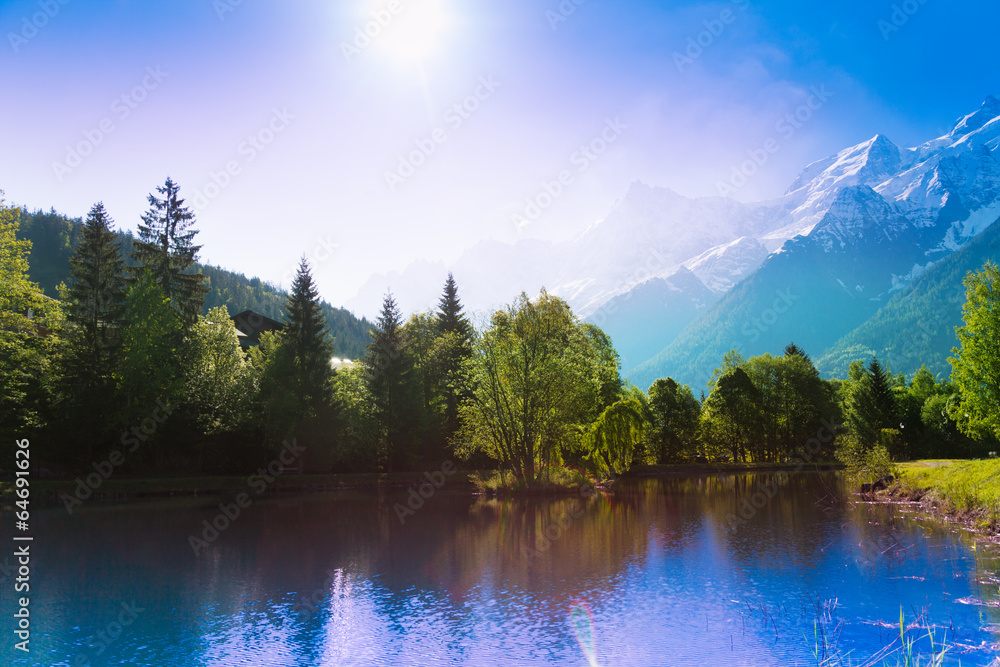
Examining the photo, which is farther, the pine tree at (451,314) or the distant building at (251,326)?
the distant building at (251,326)

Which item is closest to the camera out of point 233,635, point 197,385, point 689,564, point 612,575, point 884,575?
point 233,635

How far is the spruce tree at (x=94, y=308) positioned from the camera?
43.4 metres

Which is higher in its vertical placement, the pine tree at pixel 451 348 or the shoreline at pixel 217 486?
the pine tree at pixel 451 348

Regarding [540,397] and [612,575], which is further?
Result: [540,397]

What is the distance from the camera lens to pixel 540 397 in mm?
41906

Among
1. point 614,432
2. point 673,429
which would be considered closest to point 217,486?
point 614,432

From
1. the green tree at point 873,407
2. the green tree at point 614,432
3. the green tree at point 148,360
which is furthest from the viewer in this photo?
the green tree at point 873,407

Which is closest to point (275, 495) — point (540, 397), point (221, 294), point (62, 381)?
point (62, 381)

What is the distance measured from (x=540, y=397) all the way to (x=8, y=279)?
113ft

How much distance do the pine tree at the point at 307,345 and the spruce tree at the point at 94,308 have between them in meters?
12.8

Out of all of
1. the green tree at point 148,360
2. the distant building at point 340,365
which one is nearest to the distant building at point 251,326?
the distant building at point 340,365

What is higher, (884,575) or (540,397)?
(540,397)

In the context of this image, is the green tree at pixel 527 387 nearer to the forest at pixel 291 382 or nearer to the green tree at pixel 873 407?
the forest at pixel 291 382

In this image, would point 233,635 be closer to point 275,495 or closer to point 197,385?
point 275,495
